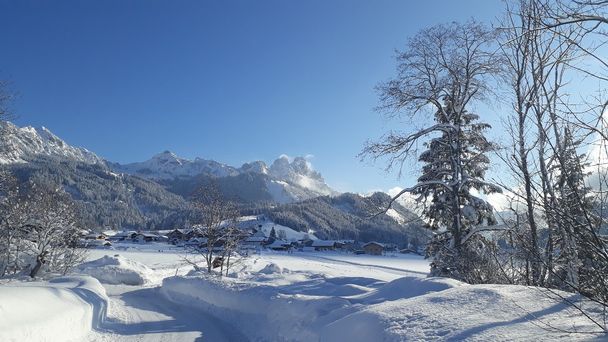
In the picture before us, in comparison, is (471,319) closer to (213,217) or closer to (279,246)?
(213,217)

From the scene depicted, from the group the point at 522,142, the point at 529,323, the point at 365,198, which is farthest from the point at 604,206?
the point at 365,198

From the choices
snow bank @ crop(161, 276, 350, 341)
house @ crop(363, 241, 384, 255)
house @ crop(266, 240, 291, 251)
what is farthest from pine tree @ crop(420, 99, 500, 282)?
house @ crop(266, 240, 291, 251)

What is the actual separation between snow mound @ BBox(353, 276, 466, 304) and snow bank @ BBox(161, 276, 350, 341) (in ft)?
2.24

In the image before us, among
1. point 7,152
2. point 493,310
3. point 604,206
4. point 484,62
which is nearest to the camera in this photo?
point 604,206

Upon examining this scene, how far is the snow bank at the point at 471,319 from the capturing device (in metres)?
4.90

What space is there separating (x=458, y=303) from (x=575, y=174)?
3389mm

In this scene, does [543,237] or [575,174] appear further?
[543,237]

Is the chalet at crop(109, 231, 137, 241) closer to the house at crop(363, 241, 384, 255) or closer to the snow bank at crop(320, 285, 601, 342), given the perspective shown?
the house at crop(363, 241, 384, 255)

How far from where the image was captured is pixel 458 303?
6781 mm

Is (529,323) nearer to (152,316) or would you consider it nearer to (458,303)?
(458,303)

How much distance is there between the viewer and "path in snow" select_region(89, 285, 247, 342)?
1161cm

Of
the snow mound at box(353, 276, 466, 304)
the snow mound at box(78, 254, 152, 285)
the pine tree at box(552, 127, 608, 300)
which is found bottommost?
the snow mound at box(78, 254, 152, 285)

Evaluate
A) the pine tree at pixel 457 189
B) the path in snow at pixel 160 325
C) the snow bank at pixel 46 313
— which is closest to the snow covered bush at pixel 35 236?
the path in snow at pixel 160 325

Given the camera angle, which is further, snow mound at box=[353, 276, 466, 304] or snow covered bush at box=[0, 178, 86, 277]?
snow covered bush at box=[0, 178, 86, 277]
